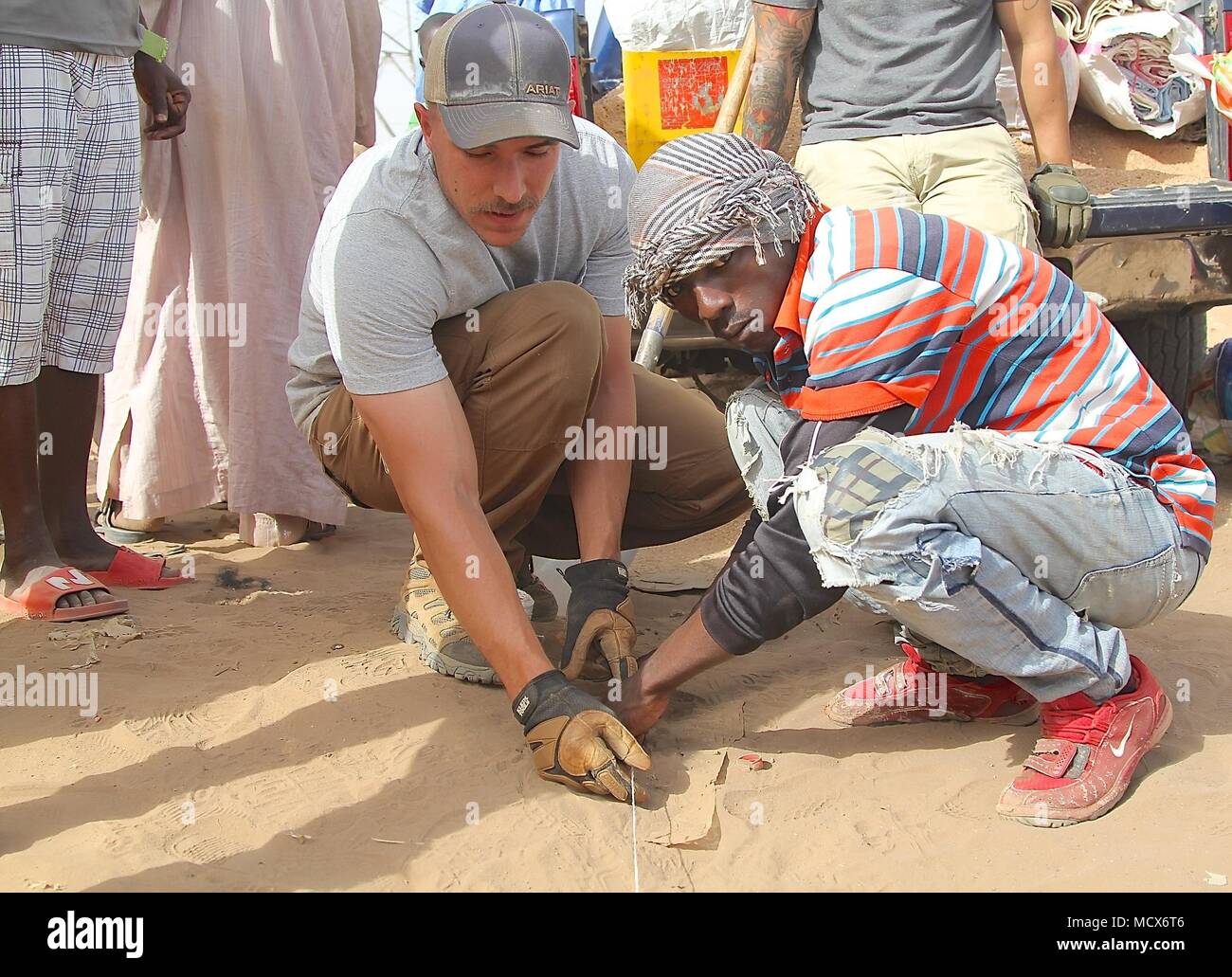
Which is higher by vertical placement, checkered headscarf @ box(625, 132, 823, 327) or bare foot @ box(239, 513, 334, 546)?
checkered headscarf @ box(625, 132, 823, 327)

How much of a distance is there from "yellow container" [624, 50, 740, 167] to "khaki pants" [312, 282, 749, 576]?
1.78 m

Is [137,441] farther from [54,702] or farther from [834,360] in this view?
[834,360]

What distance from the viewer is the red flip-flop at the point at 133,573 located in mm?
2951

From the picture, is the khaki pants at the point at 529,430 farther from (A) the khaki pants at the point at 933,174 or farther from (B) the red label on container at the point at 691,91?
(B) the red label on container at the point at 691,91

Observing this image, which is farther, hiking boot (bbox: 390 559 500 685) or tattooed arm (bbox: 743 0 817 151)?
tattooed arm (bbox: 743 0 817 151)

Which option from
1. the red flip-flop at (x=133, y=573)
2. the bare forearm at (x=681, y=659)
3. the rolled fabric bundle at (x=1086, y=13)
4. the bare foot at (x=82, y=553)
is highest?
the rolled fabric bundle at (x=1086, y=13)

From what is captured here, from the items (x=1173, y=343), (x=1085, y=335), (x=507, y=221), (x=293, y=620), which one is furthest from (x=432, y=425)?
(x=1173, y=343)

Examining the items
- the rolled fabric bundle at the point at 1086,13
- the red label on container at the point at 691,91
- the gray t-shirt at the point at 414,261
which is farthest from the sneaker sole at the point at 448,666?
the rolled fabric bundle at the point at 1086,13

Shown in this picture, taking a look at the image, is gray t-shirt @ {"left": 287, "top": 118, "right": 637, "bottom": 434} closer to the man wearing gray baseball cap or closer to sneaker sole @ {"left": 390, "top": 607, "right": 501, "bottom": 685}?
the man wearing gray baseball cap

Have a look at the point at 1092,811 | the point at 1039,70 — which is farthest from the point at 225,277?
the point at 1092,811

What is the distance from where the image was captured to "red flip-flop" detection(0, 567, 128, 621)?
2.68 metres

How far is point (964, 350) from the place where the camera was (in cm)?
195

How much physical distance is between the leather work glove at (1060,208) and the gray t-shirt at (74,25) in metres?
2.40

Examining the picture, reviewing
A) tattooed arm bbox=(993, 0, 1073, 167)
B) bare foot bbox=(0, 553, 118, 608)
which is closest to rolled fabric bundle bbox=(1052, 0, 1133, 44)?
tattooed arm bbox=(993, 0, 1073, 167)
